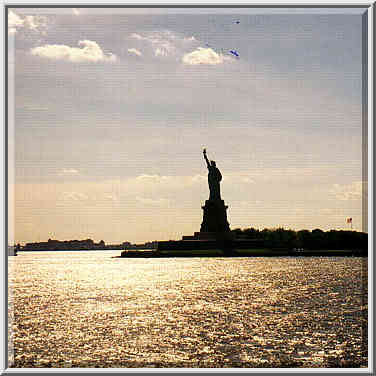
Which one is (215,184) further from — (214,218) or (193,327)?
(193,327)

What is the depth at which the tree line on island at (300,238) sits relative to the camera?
51562mm

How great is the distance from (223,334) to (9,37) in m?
9.11

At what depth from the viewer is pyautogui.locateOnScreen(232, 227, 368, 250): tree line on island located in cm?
5156

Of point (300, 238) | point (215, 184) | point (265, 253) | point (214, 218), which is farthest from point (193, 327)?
point (300, 238)

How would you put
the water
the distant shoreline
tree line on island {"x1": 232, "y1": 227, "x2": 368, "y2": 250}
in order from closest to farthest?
the water < tree line on island {"x1": 232, "y1": 227, "x2": 368, "y2": 250} < the distant shoreline

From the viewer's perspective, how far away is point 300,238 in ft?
187

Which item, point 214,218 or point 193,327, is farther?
point 214,218

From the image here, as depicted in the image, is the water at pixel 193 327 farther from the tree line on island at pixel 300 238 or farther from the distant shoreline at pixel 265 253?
the distant shoreline at pixel 265 253

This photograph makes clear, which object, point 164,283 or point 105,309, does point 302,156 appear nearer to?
point 105,309

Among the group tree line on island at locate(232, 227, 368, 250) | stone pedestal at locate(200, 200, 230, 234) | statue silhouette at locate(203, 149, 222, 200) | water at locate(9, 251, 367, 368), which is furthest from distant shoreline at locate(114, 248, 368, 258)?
water at locate(9, 251, 367, 368)

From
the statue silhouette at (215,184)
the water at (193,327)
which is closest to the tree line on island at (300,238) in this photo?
the statue silhouette at (215,184)

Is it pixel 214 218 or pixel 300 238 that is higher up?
pixel 214 218

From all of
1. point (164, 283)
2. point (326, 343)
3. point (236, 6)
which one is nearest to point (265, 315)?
point (326, 343)

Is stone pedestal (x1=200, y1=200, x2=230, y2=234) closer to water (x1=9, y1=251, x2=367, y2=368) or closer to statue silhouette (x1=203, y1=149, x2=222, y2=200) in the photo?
statue silhouette (x1=203, y1=149, x2=222, y2=200)
